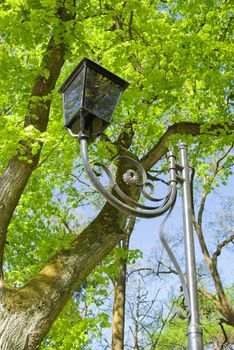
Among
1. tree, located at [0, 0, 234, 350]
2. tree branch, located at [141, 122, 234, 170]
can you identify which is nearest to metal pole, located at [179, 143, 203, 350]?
tree, located at [0, 0, 234, 350]

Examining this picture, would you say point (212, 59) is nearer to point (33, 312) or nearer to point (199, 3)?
point (199, 3)

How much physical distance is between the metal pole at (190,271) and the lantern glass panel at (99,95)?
2.16 feet

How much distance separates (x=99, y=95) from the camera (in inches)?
117

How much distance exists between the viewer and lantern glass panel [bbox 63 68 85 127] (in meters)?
2.91

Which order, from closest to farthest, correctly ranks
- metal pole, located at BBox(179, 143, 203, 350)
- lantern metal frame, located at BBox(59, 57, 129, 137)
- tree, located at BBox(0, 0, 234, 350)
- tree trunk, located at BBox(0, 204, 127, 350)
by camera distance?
metal pole, located at BBox(179, 143, 203, 350)
lantern metal frame, located at BBox(59, 57, 129, 137)
tree trunk, located at BBox(0, 204, 127, 350)
tree, located at BBox(0, 0, 234, 350)

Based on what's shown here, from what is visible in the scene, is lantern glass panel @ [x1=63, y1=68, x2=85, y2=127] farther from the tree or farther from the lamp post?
the tree

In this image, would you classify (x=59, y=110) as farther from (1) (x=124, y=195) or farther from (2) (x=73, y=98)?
(1) (x=124, y=195)

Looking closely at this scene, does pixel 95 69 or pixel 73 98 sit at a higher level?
pixel 95 69

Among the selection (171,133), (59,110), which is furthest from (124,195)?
(171,133)

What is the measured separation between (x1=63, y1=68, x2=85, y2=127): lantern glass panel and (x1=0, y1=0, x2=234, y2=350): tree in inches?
57.3

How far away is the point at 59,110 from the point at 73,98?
3.47m

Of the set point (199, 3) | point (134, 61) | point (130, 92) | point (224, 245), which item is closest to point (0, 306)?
point (130, 92)

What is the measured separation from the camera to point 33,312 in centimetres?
432

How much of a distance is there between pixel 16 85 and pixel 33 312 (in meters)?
2.87
